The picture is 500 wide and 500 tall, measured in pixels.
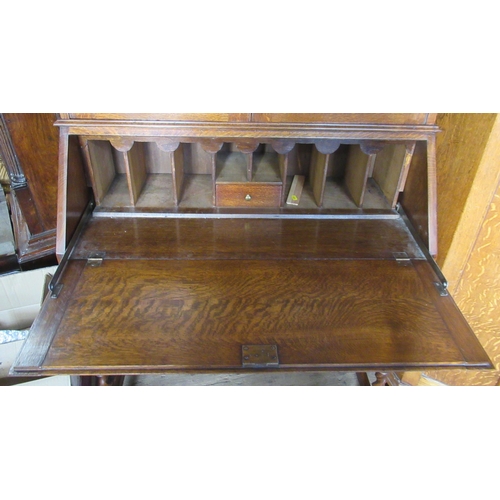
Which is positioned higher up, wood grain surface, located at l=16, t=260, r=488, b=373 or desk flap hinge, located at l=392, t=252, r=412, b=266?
desk flap hinge, located at l=392, t=252, r=412, b=266

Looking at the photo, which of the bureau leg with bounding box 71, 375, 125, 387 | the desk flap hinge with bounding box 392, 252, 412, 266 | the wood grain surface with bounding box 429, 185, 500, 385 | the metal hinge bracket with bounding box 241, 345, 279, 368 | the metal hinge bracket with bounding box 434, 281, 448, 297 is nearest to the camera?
the metal hinge bracket with bounding box 241, 345, 279, 368

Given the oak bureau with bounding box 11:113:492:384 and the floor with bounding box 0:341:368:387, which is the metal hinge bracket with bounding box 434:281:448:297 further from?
the floor with bounding box 0:341:368:387

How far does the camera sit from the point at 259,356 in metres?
1.03

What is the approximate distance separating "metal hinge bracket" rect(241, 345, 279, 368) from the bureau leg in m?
0.75

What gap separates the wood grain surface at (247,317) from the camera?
40.5 inches

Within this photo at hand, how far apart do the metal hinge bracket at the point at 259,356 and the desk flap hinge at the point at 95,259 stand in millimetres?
539

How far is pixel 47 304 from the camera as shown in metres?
1.14

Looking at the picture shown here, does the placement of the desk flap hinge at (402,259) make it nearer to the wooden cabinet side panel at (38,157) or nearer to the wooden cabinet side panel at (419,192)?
the wooden cabinet side panel at (419,192)

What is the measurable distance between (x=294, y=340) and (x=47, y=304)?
0.67 meters

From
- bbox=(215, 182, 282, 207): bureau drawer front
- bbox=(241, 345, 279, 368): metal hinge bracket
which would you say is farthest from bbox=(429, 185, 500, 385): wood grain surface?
bbox=(241, 345, 279, 368): metal hinge bracket

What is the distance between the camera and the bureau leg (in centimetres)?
153

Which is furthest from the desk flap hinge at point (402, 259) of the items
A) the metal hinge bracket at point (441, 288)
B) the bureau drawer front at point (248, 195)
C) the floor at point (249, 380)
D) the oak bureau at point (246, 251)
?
the floor at point (249, 380)

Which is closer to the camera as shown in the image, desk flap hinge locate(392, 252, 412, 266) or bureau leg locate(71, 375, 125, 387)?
desk flap hinge locate(392, 252, 412, 266)

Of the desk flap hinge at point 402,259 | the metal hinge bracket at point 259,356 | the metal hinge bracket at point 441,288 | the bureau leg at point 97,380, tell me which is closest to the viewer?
the metal hinge bracket at point 259,356
